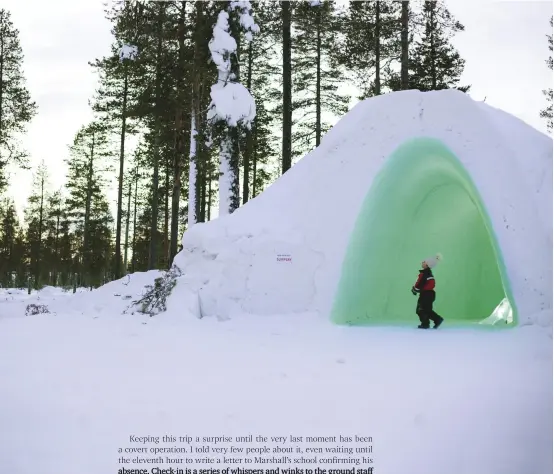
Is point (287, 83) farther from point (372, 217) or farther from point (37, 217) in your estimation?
point (37, 217)

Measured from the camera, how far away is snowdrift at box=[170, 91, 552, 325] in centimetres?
641

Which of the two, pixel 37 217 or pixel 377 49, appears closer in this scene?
pixel 377 49

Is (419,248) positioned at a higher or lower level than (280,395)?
higher

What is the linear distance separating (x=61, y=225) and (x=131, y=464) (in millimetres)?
35759

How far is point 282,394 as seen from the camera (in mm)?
3420

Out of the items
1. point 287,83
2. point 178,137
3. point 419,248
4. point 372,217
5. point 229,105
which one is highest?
point 287,83

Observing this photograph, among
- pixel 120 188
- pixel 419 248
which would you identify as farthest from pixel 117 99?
pixel 419 248

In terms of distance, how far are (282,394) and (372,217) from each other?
4895 mm

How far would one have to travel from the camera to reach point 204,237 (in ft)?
26.9

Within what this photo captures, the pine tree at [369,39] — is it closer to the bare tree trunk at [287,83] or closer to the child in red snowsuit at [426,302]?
the bare tree trunk at [287,83]

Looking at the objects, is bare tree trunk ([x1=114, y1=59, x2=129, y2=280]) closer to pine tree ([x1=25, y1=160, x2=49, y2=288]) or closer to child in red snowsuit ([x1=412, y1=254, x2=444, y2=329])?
pine tree ([x1=25, y1=160, x2=49, y2=288])

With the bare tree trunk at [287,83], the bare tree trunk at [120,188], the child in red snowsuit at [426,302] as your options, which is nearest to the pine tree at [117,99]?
the bare tree trunk at [120,188]

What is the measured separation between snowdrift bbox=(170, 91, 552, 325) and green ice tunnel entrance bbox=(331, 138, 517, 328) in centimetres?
4

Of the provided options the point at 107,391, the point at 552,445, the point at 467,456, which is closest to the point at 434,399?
the point at 467,456
